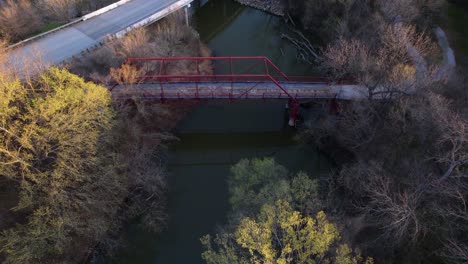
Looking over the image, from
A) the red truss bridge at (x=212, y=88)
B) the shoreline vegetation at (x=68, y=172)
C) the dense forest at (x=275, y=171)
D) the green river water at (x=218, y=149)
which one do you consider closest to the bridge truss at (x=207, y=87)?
the red truss bridge at (x=212, y=88)

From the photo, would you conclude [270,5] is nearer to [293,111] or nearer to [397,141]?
[293,111]

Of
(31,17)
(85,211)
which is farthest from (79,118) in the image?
(31,17)

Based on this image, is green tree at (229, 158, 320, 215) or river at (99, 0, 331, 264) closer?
green tree at (229, 158, 320, 215)

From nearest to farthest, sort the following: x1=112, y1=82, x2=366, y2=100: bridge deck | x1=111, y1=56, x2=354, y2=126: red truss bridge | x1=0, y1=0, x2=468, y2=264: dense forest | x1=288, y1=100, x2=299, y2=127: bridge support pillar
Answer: x1=0, y1=0, x2=468, y2=264: dense forest → x1=111, y1=56, x2=354, y2=126: red truss bridge → x1=112, y1=82, x2=366, y2=100: bridge deck → x1=288, y1=100, x2=299, y2=127: bridge support pillar

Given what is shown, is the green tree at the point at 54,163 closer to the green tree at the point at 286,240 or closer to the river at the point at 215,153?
the river at the point at 215,153

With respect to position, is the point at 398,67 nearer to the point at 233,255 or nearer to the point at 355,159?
the point at 355,159

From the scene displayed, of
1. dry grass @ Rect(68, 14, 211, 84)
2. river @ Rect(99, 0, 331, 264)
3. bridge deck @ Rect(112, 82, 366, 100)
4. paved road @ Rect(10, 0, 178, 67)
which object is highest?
paved road @ Rect(10, 0, 178, 67)

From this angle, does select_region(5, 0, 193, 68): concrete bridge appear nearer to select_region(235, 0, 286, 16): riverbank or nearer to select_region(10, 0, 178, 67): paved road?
select_region(10, 0, 178, 67): paved road

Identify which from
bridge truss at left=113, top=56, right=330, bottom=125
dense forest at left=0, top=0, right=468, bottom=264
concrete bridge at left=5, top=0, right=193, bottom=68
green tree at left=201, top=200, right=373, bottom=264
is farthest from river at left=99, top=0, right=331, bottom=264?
green tree at left=201, top=200, right=373, bottom=264
